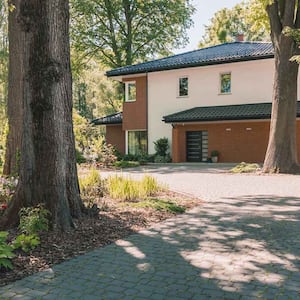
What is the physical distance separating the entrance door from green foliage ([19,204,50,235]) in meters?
19.2

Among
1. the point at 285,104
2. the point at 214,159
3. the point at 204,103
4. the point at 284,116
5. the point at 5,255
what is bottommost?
the point at 5,255

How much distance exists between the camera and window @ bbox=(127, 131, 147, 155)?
27.0 metres

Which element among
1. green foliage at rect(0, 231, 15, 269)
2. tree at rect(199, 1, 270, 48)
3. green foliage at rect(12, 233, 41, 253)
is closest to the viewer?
green foliage at rect(0, 231, 15, 269)

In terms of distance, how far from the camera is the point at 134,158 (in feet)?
83.8

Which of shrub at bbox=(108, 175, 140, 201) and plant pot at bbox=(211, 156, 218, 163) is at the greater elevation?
plant pot at bbox=(211, 156, 218, 163)

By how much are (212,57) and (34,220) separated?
20860 millimetres

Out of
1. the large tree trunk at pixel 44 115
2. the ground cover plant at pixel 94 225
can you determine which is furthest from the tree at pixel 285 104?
the large tree trunk at pixel 44 115

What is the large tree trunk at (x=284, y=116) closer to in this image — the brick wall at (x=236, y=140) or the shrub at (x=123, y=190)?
the brick wall at (x=236, y=140)

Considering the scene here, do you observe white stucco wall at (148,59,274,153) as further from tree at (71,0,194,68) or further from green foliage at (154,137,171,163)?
tree at (71,0,194,68)

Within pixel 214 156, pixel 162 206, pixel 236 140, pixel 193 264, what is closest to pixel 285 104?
pixel 236 140

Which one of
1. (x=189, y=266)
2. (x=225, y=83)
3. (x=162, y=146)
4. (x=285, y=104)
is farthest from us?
(x=162, y=146)

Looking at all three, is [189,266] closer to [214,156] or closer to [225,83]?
[214,156]

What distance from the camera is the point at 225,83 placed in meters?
24.1

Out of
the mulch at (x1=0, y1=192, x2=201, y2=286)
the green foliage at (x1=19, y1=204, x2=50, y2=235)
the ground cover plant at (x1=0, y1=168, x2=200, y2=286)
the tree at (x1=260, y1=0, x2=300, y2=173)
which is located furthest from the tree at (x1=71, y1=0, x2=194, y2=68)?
the green foliage at (x1=19, y1=204, x2=50, y2=235)
